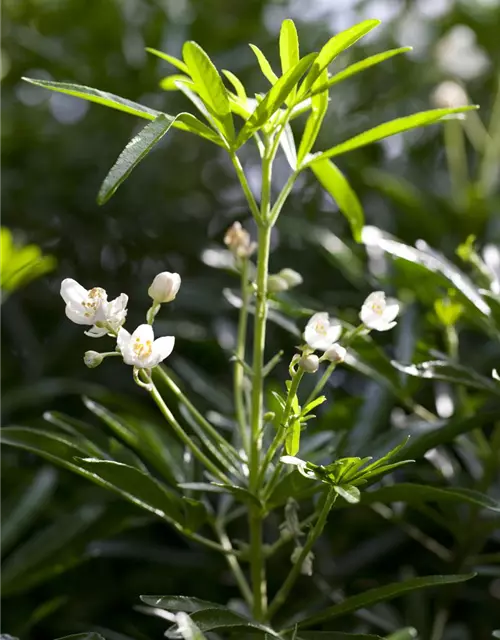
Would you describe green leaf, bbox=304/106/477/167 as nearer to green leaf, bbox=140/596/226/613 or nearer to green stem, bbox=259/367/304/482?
green stem, bbox=259/367/304/482

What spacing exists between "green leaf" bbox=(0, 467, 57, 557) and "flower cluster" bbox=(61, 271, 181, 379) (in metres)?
0.35

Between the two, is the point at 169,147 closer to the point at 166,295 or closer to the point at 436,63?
the point at 436,63

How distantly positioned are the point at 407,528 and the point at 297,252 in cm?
50

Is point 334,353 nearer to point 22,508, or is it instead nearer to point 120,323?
point 120,323

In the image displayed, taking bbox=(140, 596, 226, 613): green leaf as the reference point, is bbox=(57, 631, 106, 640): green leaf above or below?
below

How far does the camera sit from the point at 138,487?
25.0 inches

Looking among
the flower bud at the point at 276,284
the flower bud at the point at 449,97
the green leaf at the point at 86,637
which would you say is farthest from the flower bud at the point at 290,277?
the flower bud at the point at 449,97

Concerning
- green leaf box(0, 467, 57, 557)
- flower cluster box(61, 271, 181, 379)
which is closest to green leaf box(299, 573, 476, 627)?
flower cluster box(61, 271, 181, 379)

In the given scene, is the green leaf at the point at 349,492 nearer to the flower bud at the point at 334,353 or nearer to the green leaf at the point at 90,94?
the flower bud at the point at 334,353

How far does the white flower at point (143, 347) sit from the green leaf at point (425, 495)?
226 millimetres

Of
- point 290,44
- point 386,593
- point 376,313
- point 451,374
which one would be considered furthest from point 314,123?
point 386,593

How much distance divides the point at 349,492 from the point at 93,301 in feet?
0.80

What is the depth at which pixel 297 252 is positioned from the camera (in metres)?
1.22

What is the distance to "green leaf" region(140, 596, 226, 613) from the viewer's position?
22.0 inches
